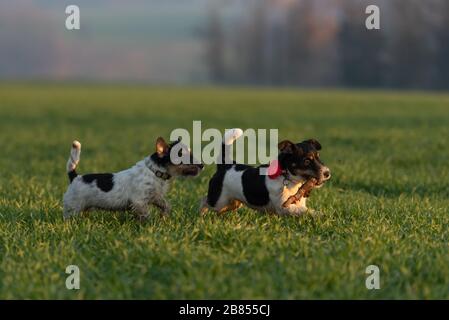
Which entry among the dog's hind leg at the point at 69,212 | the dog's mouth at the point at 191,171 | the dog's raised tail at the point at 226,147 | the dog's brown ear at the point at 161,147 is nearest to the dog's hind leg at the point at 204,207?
the dog's raised tail at the point at 226,147

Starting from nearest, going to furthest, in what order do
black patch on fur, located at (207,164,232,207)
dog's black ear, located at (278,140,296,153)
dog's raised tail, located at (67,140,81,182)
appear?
dog's black ear, located at (278,140,296,153)
dog's raised tail, located at (67,140,81,182)
black patch on fur, located at (207,164,232,207)

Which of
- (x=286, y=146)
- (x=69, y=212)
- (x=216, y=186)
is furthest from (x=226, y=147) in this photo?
(x=69, y=212)

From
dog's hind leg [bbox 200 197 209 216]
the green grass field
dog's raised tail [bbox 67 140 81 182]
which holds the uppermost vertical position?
dog's raised tail [bbox 67 140 81 182]

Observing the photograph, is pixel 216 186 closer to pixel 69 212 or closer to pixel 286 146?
pixel 286 146

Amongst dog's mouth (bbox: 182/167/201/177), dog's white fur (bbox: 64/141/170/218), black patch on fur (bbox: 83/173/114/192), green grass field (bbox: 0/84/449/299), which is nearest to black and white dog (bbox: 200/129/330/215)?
green grass field (bbox: 0/84/449/299)

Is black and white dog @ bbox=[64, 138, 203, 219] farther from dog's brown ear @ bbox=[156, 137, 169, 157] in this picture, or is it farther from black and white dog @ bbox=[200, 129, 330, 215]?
black and white dog @ bbox=[200, 129, 330, 215]

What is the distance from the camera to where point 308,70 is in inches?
4653

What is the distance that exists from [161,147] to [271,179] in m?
1.24

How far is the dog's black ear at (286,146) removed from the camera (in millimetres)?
6430

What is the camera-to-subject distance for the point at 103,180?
273 inches

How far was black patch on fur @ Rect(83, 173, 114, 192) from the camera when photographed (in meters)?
6.88
